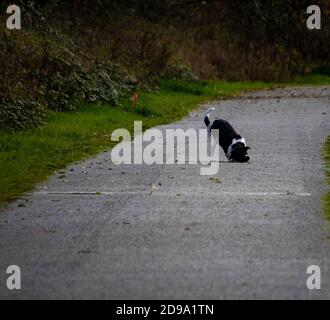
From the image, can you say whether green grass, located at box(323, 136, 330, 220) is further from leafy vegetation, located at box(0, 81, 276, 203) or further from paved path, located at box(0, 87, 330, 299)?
leafy vegetation, located at box(0, 81, 276, 203)

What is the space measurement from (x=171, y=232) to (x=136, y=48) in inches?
973

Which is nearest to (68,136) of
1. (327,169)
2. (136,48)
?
(327,169)

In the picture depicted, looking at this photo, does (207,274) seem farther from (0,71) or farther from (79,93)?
(79,93)

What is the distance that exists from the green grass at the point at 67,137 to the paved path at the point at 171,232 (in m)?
0.51

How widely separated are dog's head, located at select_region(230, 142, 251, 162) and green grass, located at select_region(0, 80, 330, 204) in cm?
276

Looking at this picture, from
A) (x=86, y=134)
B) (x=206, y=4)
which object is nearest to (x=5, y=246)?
(x=86, y=134)

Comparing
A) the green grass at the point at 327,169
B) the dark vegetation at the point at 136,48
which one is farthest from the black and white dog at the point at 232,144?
the dark vegetation at the point at 136,48

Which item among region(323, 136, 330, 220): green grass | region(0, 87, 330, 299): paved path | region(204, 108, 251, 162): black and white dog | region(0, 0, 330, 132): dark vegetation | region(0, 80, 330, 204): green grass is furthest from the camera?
region(0, 0, 330, 132): dark vegetation

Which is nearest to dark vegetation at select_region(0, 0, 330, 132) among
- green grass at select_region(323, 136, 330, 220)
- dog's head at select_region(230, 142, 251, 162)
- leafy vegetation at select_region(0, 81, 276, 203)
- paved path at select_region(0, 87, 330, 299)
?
leafy vegetation at select_region(0, 81, 276, 203)

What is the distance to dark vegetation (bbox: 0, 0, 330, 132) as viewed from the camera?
974 inches

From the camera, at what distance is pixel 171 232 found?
36.1 ft

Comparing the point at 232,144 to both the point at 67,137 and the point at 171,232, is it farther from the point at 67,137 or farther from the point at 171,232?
the point at 171,232

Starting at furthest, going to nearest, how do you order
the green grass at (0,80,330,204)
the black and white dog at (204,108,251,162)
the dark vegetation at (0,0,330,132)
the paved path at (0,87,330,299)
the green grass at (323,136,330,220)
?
the dark vegetation at (0,0,330,132)
the black and white dog at (204,108,251,162)
the green grass at (0,80,330,204)
the green grass at (323,136,330,220)
the paved path at (0,87,330,299)

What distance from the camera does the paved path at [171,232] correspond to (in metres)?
8.70
